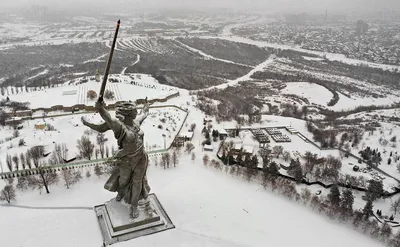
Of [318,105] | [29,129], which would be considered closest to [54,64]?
[29,129]

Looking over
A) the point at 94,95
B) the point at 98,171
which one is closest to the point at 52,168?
the point at 98,171

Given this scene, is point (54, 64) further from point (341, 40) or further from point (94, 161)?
point (341, 40)

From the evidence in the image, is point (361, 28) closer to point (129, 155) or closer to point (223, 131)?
point (223, 131)

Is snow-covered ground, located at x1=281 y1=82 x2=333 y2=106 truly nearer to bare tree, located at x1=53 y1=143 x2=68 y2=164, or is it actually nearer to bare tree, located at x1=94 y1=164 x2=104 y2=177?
bare tree, located at x1=53 y1=143 x2=68 y2=164

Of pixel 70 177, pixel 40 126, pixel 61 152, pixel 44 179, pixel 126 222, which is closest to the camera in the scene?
pixel 126 222

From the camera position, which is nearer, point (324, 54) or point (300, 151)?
point (300, 151)

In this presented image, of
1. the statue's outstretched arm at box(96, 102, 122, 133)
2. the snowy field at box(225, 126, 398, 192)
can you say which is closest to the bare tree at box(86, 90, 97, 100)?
the snowy field at box(225, 126, 398, 192)
